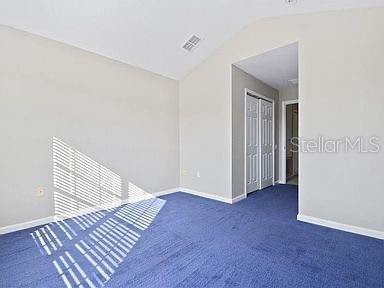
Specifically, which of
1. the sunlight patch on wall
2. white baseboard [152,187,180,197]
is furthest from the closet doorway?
the sunlight patch on wall

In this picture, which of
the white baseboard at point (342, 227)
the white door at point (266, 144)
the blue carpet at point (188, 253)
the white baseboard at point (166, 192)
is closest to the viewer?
the blue carpet at point (188, 253)

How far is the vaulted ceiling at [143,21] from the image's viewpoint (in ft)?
8.01

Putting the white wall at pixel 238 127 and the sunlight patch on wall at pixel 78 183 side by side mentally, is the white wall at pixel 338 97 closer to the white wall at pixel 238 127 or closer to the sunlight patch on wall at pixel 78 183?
the white wall at pixel 238 127

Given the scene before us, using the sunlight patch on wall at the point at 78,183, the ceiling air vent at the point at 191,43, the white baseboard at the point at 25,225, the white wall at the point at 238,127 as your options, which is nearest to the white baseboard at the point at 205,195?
the white wall at the point at 238,127

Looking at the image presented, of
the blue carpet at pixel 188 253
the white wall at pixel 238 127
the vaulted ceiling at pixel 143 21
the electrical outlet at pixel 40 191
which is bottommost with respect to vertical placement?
the blue carpet at pixel 188 253

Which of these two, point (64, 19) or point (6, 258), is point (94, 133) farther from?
point (6, 258)

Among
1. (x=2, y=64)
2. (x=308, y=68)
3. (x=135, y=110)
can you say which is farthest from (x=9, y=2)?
(x=308, y=68)

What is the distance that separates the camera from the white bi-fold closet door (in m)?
4.21

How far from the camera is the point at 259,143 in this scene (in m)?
4.53

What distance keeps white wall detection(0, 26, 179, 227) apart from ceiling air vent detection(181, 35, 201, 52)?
822mm

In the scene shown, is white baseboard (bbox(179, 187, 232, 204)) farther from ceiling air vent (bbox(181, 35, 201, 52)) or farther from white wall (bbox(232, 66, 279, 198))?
ceiling air vent (bbox(181, 35, 201, 52))

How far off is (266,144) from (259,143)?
0.38m

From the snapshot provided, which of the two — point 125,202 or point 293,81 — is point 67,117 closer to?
point 125,202

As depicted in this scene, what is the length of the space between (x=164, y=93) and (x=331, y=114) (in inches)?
114
